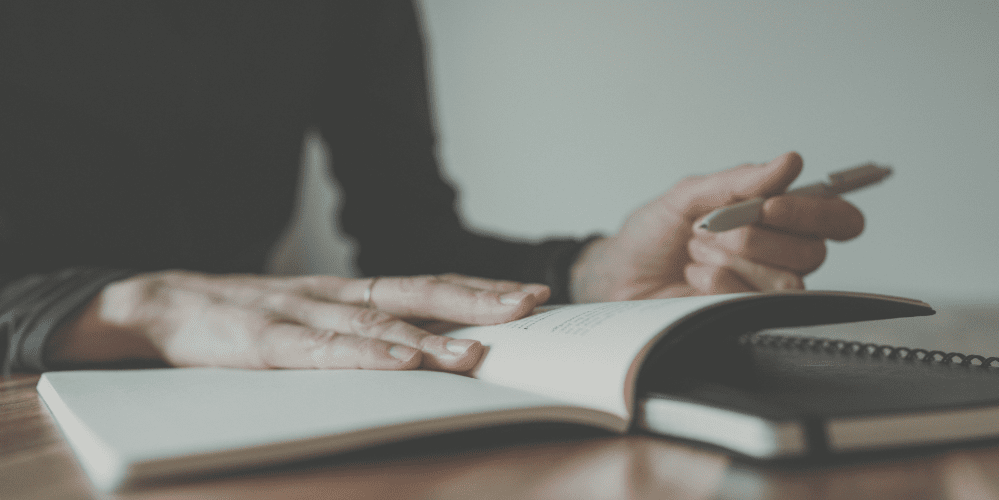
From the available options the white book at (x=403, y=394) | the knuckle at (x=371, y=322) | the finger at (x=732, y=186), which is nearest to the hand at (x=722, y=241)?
the finger at (x=732, y=186)

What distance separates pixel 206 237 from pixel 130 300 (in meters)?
0.47

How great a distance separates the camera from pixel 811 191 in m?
0.47

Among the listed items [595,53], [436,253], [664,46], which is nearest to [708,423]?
[436,253]

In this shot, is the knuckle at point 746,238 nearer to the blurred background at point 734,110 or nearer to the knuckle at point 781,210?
the knuckle at point 781,210

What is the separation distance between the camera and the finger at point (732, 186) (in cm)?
42

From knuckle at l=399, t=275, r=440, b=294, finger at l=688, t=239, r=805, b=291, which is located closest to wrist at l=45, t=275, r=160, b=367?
knuckle at l=399, t=275, r=440, b=294

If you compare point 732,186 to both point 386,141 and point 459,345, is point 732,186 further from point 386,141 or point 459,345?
point 386,141

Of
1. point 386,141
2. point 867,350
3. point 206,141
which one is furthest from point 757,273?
point 206,141

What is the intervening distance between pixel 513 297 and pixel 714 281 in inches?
7.7

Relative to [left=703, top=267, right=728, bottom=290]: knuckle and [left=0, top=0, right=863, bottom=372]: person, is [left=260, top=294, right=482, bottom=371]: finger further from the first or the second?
[left=703, top=267, right=728, bottom=290]: knuckle

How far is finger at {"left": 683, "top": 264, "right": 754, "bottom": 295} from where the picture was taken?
1.54 ft

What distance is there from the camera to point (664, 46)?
57.9 inches

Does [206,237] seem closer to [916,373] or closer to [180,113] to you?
[180,113]

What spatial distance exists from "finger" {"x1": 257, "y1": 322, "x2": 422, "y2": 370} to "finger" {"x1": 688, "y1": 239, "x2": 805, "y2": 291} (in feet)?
0.96
